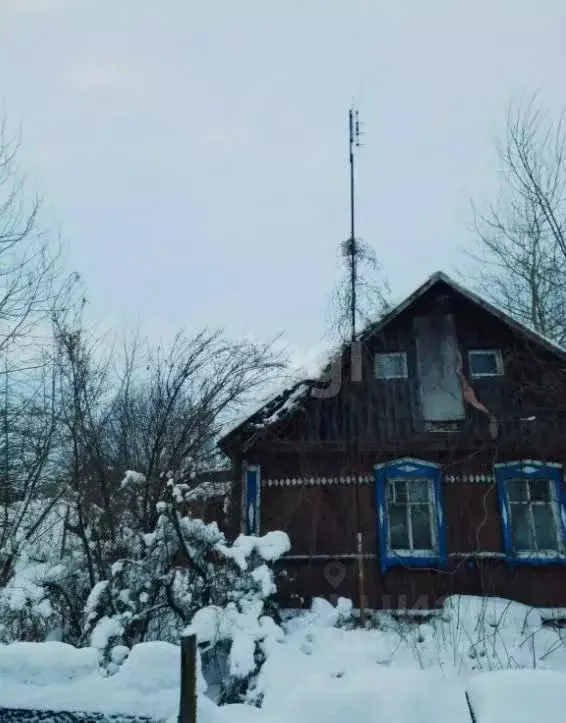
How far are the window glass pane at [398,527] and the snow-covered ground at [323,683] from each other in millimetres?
2788

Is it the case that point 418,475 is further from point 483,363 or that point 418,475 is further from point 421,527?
point 483,363

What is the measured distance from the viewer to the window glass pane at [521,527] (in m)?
10.2

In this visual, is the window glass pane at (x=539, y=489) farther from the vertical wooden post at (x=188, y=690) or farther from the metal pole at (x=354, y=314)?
the vertical wooden post at (x=188, y=690)

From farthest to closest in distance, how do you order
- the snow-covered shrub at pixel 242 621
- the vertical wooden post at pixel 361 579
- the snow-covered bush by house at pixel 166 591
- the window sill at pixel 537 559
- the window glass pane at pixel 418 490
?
1. the window glass pane at pixel 418 490
2. the window sill at pixel 537 559
3. the vertical wooden post at pixel 361 579
4. the snow-covered bush by house at pixel 166 591
5. the snow-covered shrub at pixel 242 621

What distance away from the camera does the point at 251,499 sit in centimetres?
1041

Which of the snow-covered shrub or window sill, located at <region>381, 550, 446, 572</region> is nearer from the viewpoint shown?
the snow-covered shrub

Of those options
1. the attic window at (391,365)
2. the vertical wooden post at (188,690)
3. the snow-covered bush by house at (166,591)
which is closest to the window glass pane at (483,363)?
the attic window at (391,365)

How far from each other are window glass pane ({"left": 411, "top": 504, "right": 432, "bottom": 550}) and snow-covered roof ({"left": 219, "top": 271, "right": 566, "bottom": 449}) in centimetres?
273

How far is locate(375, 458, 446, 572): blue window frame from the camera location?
10109mm

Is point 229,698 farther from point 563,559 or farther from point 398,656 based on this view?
point 563,559

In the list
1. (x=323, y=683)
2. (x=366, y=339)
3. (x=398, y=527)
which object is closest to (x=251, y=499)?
(x=398, y=527)

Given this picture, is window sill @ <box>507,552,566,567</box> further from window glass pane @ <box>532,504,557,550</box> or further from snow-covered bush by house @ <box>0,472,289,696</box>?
snow-covered bush by house @ <box>0,472,289,696</box>

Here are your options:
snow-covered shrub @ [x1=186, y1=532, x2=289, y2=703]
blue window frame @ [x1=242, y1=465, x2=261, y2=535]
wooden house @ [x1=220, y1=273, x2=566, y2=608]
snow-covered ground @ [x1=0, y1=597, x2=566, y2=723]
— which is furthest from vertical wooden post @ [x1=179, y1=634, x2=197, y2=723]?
blue window frame @ [x1=242, y1=465, x2=261, y2=535]

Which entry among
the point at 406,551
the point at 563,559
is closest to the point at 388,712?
the point at 406,551
